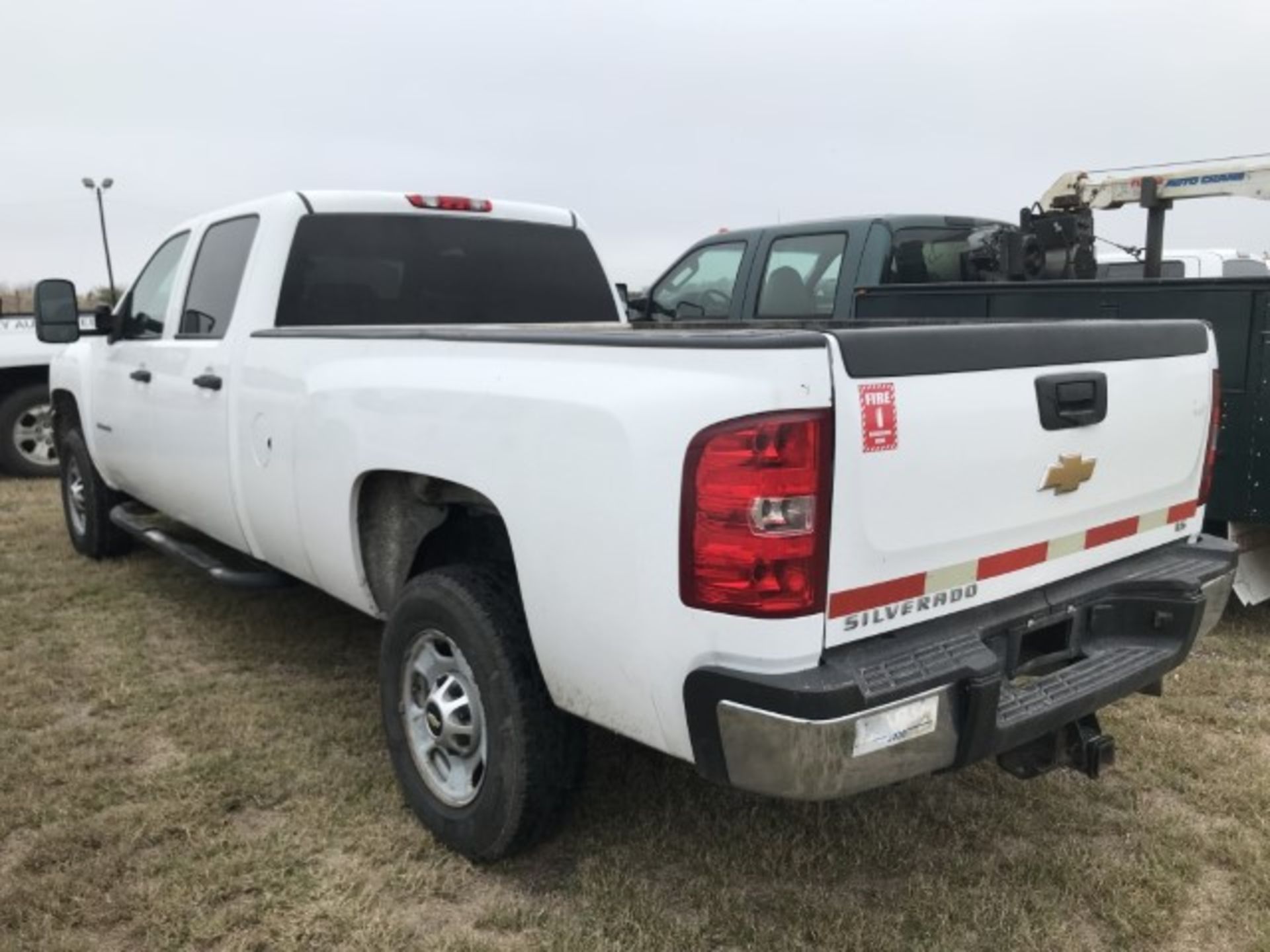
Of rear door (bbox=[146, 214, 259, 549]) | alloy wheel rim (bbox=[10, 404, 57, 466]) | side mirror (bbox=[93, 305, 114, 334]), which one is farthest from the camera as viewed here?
alloy wheel rim (bbox=[10, 404, 57, 466])

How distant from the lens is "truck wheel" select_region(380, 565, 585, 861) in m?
2.69

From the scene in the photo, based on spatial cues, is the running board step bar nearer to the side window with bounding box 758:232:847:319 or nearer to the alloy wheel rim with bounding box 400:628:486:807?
the alloy wheel rim with bounding box 400:628:486:807

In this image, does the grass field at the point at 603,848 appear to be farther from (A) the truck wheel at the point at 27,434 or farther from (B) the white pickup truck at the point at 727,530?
(A) the truck wheel at the point at 27,434

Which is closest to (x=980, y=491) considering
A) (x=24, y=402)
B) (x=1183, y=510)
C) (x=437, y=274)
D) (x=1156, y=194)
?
(x=1183, y=510)

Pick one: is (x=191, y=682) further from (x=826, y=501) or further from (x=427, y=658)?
(x=826, y=501)

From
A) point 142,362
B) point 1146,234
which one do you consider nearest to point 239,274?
point 142,362

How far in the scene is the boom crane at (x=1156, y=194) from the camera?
25.3ft

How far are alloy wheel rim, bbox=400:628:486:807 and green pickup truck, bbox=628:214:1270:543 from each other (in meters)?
1.86

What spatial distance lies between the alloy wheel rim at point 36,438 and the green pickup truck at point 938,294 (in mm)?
5359

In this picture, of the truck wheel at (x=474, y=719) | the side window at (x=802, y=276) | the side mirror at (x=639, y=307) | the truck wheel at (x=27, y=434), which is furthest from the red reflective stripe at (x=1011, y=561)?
the truck wheel at (x=27, y=434)

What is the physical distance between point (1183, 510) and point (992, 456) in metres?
1.11

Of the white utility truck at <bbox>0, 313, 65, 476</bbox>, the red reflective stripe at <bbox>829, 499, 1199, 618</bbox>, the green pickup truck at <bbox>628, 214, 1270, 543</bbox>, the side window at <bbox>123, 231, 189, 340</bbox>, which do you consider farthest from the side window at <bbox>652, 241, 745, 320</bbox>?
the white utility truck at <bbox>0, 313, 65, 476</bbox>

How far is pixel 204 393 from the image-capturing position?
161 inches

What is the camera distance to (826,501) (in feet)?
6.93
